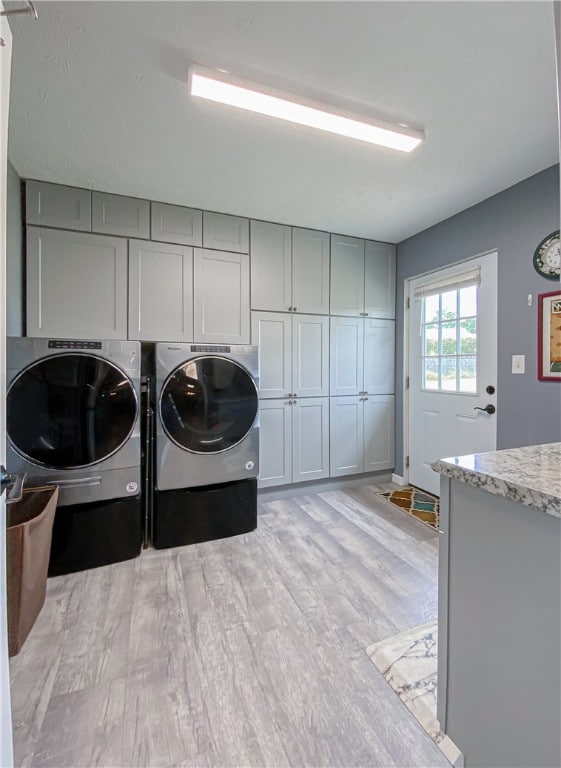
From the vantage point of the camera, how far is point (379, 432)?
339 centimetres

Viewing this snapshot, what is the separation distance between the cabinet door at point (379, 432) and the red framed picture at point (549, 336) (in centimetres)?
141

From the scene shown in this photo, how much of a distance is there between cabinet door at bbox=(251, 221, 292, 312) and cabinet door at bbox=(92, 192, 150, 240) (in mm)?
846

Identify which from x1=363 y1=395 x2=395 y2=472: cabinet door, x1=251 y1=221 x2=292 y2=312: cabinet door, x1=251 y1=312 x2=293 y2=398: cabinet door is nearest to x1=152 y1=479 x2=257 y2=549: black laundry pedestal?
x1=251 y1=312 x2=293 y2=398: cabinet door

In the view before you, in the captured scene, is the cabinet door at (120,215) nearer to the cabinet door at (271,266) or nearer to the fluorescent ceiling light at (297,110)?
the cabinet door at (271,266)

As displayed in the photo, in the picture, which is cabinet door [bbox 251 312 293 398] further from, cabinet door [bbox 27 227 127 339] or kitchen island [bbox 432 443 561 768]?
kitchen island [bbox 432 443 561 768]

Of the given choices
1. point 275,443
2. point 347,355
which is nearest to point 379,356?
point 347,355

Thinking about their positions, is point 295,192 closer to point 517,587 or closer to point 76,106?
point 76,106

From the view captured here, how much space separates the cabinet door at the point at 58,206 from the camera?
222cm

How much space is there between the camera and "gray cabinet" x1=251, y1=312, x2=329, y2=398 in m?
2.88

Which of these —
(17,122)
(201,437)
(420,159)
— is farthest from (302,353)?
(17,122)

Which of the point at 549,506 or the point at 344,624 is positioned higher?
the point at 549,506

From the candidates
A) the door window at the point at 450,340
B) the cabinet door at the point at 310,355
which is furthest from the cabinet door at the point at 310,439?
the door window at the point at 450,340

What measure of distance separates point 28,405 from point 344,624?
1.94 m

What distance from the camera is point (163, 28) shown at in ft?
4.09
